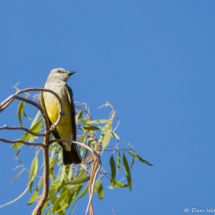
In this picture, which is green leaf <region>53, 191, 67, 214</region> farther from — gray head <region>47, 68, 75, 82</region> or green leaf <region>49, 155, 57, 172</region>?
gray head <region>47, 68, 75, 82</region>

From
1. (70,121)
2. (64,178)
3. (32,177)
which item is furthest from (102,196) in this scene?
(70,121)

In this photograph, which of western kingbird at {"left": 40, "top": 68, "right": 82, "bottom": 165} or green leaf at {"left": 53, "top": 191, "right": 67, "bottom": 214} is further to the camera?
western kingbird at {"left": 40, "top": 68, "right": 82, "bottom": 165}

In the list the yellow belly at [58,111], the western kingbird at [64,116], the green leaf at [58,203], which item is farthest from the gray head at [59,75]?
the green leaf at [58,203]

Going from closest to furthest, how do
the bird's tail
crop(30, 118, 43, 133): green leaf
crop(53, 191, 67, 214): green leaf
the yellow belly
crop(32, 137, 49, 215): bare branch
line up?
crop(32, 137, 49, 215): bare branch
crop(53, 191, 67, 214): green leaf
crop(30, 118, 43, 133): green leaf
the bird's tail
the yellow belly

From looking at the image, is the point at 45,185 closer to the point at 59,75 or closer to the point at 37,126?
the point at 37,126

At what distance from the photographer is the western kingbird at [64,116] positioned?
10.9ft

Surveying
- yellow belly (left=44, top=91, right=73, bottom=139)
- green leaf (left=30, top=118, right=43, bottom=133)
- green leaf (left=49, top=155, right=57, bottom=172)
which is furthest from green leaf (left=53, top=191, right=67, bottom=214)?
yellow belly (left=44, top=91, right=73, bottom=139)

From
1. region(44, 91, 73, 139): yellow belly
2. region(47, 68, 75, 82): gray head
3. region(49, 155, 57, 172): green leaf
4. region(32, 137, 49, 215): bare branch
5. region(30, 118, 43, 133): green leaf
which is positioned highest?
region(47, 68, 75, 82): gray head

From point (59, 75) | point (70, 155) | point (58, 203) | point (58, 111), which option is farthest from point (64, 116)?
point (58, 203)

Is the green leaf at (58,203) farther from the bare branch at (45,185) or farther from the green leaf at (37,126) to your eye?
the green leaf at (37,126)

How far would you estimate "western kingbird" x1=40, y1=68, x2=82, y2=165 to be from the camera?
331 cm

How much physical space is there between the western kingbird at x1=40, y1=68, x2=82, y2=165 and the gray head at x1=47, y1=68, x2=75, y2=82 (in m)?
0.08

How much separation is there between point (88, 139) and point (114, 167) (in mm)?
438

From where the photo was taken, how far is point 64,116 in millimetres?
3520
